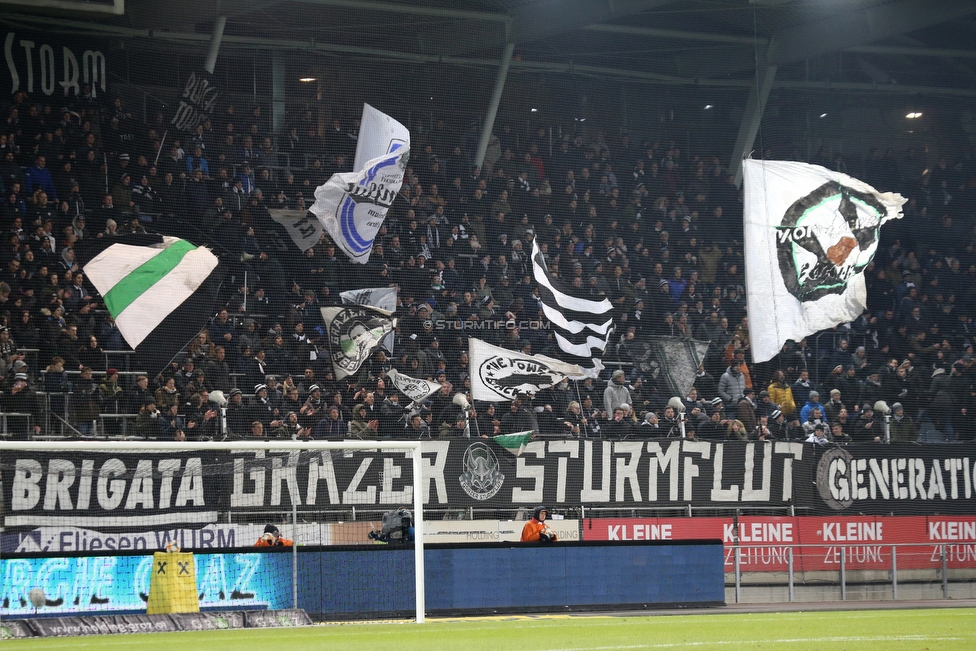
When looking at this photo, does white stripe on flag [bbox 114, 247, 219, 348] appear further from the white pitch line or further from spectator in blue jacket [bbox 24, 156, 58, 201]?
the white pitch line

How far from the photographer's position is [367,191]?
708 inches

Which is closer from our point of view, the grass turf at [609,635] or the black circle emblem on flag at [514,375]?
the grass turf at [609,635]

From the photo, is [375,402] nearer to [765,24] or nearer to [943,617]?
[943,617]

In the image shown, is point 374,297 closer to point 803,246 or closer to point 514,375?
point 514,375

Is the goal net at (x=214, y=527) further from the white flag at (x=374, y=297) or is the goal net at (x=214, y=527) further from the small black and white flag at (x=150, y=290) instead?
the white flag at (x=374, y=297)

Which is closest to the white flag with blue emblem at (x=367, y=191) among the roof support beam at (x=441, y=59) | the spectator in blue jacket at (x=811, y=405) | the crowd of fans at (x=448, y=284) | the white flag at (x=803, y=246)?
the crowd of fans at (x=448, y=284)

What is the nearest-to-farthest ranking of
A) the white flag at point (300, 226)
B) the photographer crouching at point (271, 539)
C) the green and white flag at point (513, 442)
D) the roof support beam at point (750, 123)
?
the photographer crouching at point (271, 539), the green and white flag at point (513, 442), the white flag at point (300, 226), the roof support beam at point (750, 123)

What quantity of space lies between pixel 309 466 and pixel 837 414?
891 centimetres

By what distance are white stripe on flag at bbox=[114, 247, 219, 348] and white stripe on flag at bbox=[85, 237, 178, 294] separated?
7 cm

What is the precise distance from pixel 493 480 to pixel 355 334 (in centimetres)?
310

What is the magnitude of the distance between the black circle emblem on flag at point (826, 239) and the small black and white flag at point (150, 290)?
28.6 feet

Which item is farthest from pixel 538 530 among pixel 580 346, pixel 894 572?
pixel 894 572

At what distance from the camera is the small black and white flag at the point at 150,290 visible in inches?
635

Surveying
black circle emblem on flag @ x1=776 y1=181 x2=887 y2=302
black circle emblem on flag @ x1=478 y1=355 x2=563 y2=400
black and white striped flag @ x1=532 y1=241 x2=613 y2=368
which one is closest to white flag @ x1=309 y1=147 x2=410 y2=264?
black and white striped flag @ x1=532 y1=241 x2=613 y2=368
